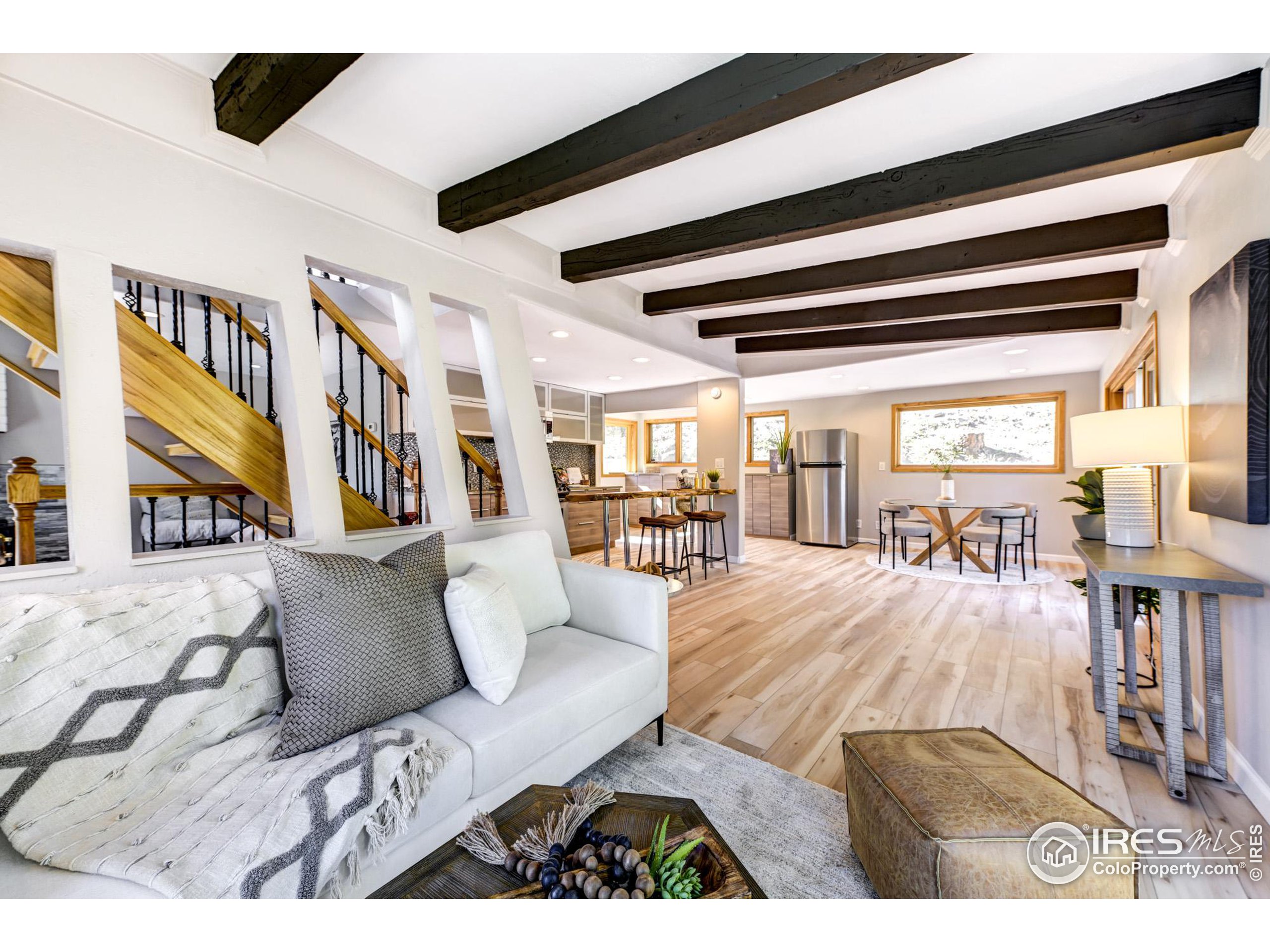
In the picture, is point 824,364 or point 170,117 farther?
point 824,364

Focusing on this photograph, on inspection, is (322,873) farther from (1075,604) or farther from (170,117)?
(1075,604)

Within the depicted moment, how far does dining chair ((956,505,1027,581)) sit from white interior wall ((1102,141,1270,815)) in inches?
92.7

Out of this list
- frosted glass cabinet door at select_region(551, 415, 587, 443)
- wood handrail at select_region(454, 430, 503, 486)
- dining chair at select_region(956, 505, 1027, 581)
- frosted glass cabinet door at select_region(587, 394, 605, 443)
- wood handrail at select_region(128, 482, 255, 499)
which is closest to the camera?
wood handrail at select_region(128, 482, 255, 499)

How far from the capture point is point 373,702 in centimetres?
142

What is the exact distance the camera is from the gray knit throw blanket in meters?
0.98

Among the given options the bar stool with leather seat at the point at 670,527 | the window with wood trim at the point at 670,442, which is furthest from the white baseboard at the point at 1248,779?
the window with wood trim at the point at 670,442

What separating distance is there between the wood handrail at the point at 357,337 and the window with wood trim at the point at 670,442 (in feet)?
21.9

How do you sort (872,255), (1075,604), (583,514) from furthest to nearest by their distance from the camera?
1. (583,514)
2. (1075,604)
3. (872,255)

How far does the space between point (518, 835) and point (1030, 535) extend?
649 cm

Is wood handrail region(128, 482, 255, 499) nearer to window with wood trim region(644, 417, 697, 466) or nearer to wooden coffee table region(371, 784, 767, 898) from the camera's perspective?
wooden coffee table region(371, 784, 767, 898)

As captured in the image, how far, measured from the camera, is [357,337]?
9.00ft

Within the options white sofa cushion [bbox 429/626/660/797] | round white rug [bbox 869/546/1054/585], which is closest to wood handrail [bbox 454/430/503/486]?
white sofa cushion [bbox 429/626/660/797]
